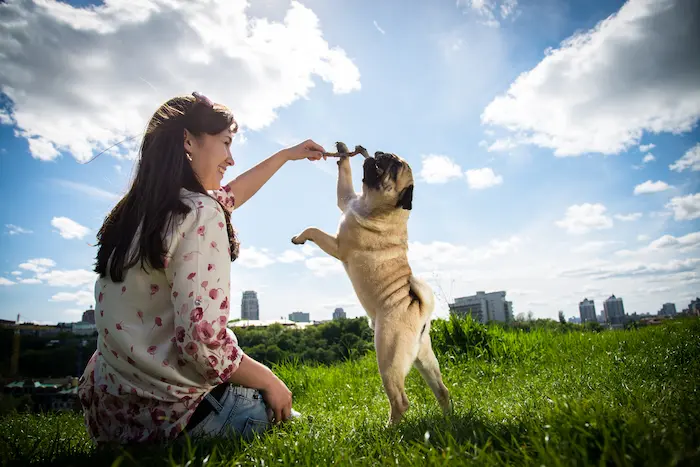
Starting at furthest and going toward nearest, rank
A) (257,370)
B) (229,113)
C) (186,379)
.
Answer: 1. (229,113)
2. (257,370)
3. (186,379)

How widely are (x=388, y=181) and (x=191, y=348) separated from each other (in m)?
2.34

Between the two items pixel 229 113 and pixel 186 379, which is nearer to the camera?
pixel 186 379

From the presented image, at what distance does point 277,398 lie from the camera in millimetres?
2865

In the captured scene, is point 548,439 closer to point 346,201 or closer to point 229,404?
point 229,404

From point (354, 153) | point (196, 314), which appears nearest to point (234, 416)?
point (196, 314)

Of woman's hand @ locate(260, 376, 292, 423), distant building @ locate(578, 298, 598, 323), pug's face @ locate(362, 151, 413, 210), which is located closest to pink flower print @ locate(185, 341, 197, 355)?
woman's hand @ locate(260, 376, 292, 423)

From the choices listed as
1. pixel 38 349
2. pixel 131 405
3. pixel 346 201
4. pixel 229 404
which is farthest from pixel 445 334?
pixel 38 349

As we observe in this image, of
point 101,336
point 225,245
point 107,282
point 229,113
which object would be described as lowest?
point 101,336

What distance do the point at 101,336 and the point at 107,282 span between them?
314 mm

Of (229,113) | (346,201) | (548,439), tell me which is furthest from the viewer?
(346,201)

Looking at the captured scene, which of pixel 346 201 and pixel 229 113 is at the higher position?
pixel 229 113

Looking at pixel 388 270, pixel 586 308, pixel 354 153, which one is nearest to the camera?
pixel 388 270

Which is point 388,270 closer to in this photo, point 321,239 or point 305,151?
point 321,239

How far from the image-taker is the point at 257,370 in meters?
2.69
